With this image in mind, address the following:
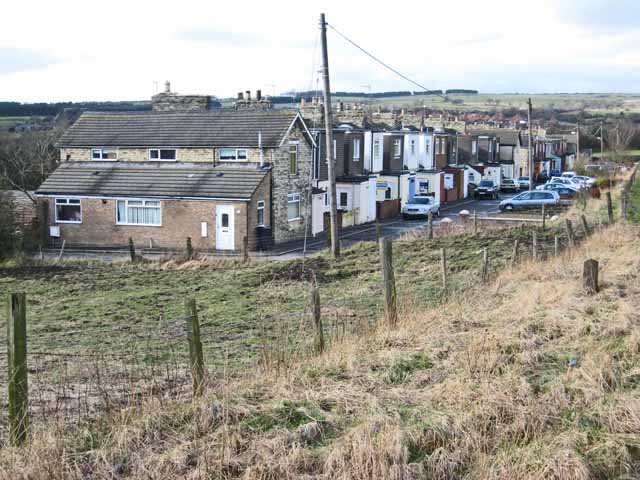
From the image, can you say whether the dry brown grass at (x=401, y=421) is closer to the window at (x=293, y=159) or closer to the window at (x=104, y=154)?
the window at (x=293, y=159)

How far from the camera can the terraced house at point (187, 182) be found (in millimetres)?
35312

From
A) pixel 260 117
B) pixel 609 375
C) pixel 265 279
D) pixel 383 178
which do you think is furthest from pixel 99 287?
pixel 383 178

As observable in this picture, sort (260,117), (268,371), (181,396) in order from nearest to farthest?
(181,396) → (268,371) → (260,117)

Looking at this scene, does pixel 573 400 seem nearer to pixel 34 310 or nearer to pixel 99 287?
pixel 34 310

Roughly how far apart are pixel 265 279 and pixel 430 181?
34.5 meters

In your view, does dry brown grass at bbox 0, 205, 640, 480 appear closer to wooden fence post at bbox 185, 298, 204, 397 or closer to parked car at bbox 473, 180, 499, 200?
wooden fence post at bbox 185, 298, 204, 397

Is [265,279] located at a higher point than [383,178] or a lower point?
lower

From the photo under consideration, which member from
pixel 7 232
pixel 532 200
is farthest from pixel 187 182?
pixel 532 200

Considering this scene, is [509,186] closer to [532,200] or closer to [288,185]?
[532,200]

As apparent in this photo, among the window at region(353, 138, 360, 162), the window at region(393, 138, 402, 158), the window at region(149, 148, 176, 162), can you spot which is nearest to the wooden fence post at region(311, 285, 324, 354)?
the window at region(149, 148, 176, 162)

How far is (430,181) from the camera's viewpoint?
56656 millimetres

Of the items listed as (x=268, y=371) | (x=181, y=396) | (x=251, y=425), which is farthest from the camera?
(x=268, y=371)

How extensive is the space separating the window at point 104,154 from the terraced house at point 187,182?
0.05m

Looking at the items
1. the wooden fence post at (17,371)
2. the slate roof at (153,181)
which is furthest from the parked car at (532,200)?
the wooden fence post at (17,371)
